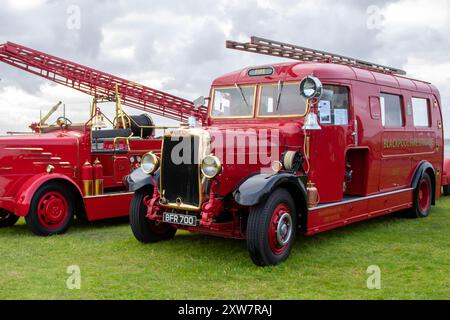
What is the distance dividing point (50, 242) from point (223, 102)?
3068 mm

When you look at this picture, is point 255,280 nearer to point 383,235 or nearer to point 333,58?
point 383,235

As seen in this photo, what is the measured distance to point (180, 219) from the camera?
5.83 meters

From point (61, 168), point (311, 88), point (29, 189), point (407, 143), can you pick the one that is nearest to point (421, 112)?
point (407, 143)

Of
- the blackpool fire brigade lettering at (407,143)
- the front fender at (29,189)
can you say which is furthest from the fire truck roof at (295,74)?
the front fender at (29,189)

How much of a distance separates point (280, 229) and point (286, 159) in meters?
0.87

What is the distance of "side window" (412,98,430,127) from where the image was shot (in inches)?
346

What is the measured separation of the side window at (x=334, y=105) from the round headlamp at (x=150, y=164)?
7.03 ft

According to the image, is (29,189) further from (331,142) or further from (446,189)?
(446,189)

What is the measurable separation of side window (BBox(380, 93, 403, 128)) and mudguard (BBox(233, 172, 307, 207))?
2.78 metres

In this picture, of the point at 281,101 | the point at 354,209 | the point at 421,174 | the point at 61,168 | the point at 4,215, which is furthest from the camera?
the point at 421,174

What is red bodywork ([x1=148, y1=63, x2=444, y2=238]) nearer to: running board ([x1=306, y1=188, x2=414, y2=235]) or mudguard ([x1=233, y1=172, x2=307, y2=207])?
running board ([x1=306, y1=188, x2=414, y2=235])

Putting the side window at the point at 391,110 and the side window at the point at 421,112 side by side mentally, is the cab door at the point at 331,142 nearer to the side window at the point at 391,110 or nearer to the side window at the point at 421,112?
the side window at the point at 391,110

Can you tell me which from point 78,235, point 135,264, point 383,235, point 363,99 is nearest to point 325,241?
point 383,235

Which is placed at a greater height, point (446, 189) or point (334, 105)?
point (334, 105)
